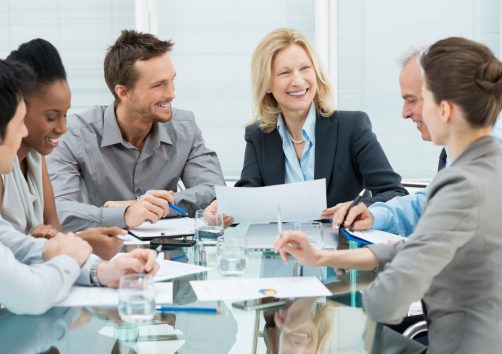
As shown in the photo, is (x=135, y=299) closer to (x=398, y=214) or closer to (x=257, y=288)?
(x=257, y=288)

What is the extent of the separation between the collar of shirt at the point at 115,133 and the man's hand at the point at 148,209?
575mm

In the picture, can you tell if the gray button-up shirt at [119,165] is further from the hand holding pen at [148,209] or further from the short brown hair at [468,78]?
the short brown hair at [468,78]

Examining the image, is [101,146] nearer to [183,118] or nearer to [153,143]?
[153,143]

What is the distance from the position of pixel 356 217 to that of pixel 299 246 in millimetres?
801

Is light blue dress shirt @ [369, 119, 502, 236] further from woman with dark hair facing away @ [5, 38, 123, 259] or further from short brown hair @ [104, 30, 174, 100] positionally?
short brown hair @ [104, 30, 174, 100]

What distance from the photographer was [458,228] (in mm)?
1375

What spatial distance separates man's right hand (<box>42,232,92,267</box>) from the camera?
1712 millimetres

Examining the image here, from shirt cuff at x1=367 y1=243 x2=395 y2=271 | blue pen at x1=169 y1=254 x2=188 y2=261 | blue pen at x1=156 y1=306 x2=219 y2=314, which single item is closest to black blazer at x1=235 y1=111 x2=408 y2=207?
blue pen at x1=169 y1=254 x2=188 y2=261

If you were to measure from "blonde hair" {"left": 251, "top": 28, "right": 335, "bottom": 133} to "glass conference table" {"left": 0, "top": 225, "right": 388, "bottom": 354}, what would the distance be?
64.0 inches

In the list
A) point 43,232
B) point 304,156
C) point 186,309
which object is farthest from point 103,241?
point 304,156

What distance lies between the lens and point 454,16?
5.05m

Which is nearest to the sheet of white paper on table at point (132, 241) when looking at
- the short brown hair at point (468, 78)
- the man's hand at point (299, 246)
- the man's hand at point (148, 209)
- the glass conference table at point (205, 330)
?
the man's hand at point (148, 209)

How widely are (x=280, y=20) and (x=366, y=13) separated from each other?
642mm

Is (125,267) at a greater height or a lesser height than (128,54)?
lesser
